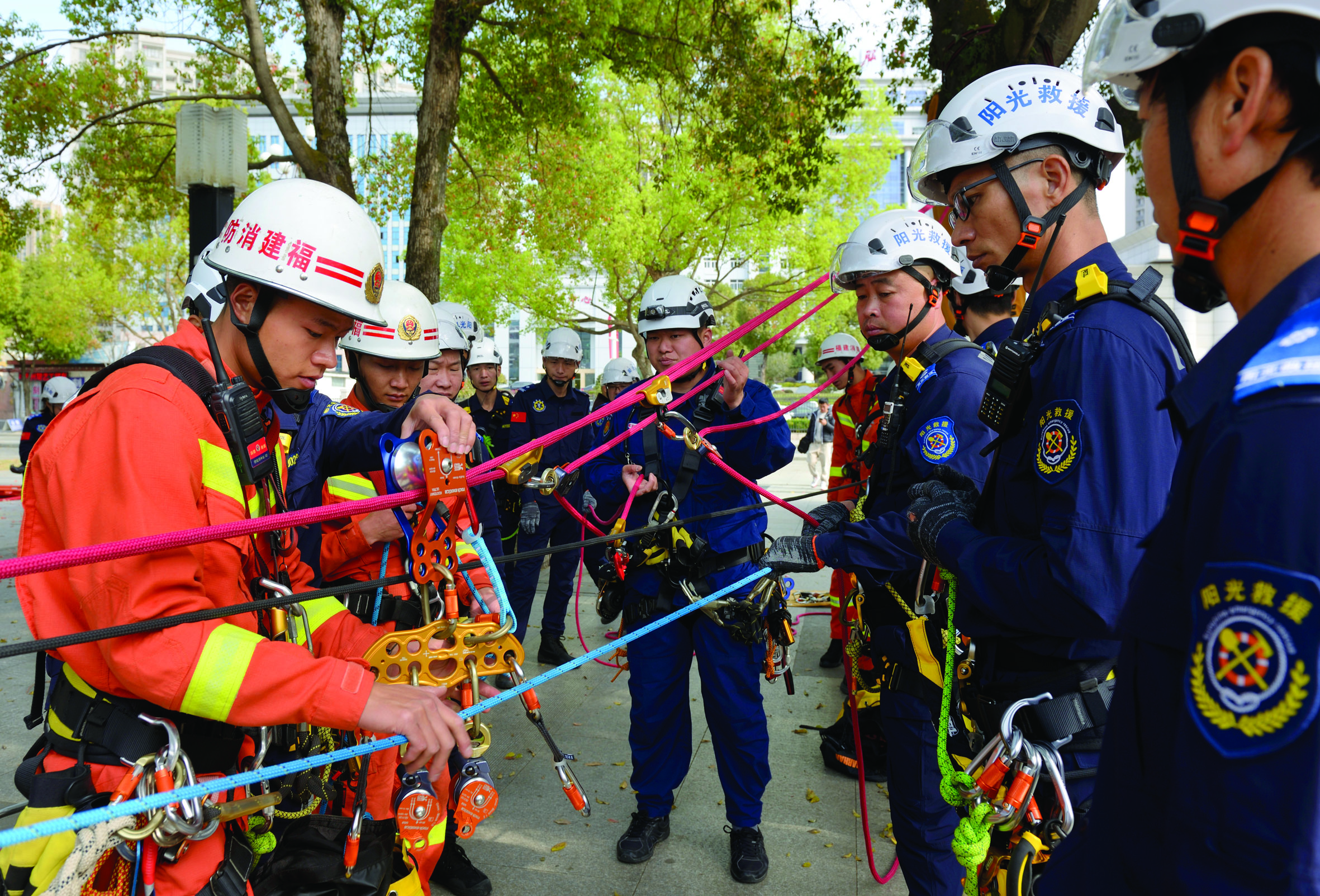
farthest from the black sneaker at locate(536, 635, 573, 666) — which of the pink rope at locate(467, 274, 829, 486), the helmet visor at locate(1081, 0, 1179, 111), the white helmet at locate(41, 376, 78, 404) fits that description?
the white helmet at locate(41, 376, 78, 404)

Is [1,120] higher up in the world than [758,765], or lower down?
higher up

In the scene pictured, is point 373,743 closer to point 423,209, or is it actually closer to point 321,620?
point 321,620

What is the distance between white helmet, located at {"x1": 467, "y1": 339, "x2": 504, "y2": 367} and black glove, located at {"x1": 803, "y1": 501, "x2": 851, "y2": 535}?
509 centimetres

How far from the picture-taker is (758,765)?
3482 millimetres

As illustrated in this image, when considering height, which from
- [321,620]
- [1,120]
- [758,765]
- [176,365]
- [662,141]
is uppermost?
[662,141]

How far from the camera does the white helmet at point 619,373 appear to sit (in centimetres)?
945

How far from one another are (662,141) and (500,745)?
56.8ft

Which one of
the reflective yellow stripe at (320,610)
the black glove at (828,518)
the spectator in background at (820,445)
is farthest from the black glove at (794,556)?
the spectator in background at (820,445)

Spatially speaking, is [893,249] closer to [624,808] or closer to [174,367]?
[174,367]

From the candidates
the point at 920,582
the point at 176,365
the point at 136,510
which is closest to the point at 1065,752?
the point at 920,582

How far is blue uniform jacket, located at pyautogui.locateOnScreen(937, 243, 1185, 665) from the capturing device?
5.10 feet

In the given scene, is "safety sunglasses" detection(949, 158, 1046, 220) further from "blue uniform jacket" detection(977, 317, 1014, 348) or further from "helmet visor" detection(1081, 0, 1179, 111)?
"blue uniform jacket" detection(977, 317, 1014, 348)

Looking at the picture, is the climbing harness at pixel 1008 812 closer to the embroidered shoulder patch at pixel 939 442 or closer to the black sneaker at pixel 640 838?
the embroidered shoulder patch at pixel 939 442

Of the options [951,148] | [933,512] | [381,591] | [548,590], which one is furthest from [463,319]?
[933,512]
